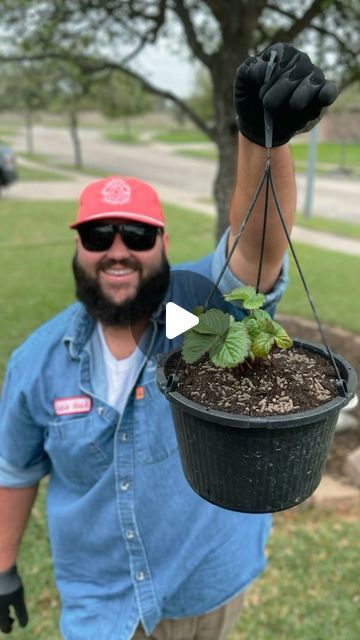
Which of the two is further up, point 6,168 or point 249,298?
point 249,298

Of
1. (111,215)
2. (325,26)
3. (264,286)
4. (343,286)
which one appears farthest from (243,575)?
(343,286)

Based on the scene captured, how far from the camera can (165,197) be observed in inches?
694

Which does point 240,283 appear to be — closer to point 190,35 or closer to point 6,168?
point 190,35

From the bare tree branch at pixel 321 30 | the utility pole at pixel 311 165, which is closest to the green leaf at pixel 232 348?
the bare tree branch at pixel 321 30

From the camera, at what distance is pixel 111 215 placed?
1931 mm

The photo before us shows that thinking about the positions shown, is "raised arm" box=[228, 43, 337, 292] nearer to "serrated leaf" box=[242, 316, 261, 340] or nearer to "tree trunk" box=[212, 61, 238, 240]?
"serrated leaf" box=[242, 316, 261, 340]

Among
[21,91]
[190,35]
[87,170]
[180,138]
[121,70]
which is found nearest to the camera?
[190,35]

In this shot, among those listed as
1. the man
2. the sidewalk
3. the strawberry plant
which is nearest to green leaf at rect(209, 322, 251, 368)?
the strawberry plant

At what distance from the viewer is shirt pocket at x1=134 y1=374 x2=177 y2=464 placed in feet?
6.26

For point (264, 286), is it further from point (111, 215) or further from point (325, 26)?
point (325, 26)

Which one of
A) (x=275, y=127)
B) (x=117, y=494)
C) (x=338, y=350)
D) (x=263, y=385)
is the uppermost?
(x=275, y=127)

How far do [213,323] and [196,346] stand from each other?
60 millimetres

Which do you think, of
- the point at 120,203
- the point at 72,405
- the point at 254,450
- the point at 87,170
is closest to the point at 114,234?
the point at 120,203

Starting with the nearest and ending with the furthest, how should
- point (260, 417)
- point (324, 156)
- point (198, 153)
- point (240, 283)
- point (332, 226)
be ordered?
1. point (260, 417)
2. point (240, 283)
3. point (332, 226)
4. point (324, 156)
5. point (198, 153)
